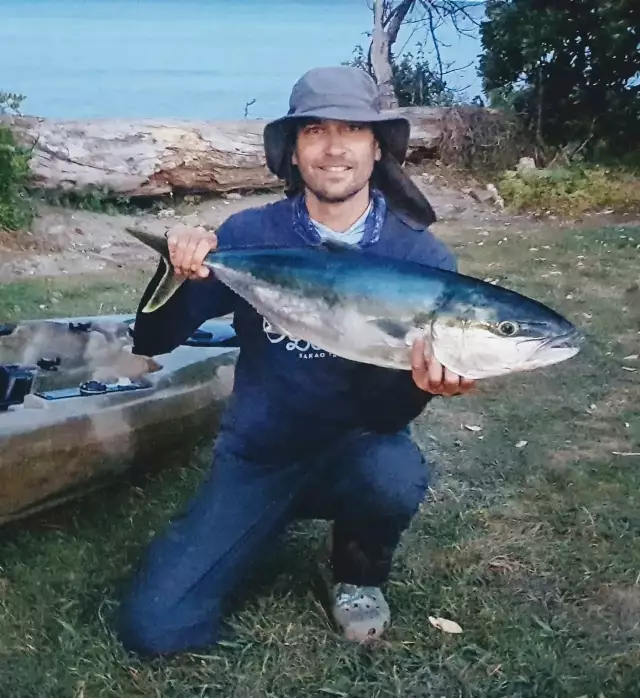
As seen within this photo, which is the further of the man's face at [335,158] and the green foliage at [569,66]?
the green foliage at [569,66]

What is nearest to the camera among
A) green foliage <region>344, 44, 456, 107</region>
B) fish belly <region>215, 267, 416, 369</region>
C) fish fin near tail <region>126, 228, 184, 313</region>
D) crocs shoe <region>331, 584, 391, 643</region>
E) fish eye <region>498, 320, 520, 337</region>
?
fish eye <region>498, 320, 520, 337</region>

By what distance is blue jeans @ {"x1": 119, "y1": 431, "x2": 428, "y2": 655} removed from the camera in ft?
8.84

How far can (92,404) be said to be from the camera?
10.6 feet

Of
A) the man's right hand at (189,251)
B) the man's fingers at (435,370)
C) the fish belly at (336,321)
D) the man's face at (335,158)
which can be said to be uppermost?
the man's face at (335,158)

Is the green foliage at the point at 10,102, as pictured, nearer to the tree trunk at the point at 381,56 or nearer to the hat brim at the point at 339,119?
the tree trunk at the point at 381,56

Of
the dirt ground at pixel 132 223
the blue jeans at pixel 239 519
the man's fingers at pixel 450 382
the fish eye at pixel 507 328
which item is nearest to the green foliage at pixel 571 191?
the dirt ground at pixel 132 223

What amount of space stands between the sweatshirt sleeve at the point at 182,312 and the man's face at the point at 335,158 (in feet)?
1.07

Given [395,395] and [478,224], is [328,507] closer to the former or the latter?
[395,395]

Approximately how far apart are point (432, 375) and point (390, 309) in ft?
0.56

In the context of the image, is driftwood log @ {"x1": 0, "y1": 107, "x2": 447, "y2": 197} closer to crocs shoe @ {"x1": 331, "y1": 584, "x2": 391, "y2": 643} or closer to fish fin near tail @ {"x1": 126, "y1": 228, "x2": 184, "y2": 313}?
fish fin near tail @ {"x1": 126, "y1": 228, "x2": 184, "y2": 313}

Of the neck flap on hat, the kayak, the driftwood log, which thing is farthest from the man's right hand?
the driftwood log

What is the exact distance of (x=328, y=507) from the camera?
2.85 meters

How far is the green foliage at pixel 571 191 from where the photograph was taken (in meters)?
9.58

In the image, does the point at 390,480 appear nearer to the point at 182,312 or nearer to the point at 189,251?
the point at 182,312
